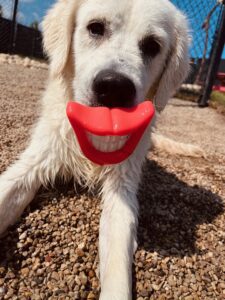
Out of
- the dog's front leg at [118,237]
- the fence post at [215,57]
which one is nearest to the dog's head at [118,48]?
the dog's front leg at [118,237]

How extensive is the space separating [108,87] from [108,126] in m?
0.24

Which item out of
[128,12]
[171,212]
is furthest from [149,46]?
[171,212]

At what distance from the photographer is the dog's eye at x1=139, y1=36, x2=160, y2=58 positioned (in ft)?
7.86

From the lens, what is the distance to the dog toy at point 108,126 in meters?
1.81

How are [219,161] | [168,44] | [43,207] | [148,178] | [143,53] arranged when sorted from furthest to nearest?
[219,161] → [148,178] → [168,44] → [143,53] → [43,207]

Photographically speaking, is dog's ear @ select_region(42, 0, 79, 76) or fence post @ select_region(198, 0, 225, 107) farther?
fence post @ select_region(198, 0, 225, 107)

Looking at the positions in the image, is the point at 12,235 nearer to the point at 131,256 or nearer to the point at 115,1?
the point at 131,256

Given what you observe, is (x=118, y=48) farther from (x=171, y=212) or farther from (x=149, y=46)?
(x=171, y=212)

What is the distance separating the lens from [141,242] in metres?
2.12

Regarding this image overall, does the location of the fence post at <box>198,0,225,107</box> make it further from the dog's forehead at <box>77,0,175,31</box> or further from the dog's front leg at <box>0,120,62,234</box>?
the dog's front leg at <box>0,120,62,234</box>

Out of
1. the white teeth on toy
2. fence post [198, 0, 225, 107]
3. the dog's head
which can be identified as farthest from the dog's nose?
fence post [198, 0, 225, 107]

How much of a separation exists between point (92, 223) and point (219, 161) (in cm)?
250

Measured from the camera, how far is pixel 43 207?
2.24 metres

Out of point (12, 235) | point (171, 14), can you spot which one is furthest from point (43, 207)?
point (171, 14)
